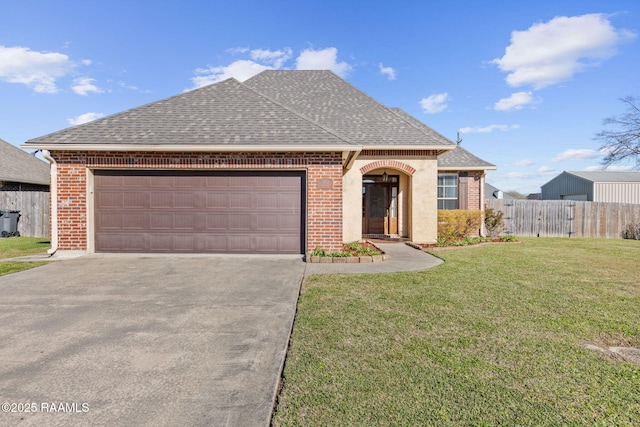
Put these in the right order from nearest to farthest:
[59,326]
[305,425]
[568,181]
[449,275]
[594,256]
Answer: [305,425]
[59,326]
[449,275]
[594,256]
[568,181]

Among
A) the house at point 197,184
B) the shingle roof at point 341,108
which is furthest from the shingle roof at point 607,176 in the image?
the house at point 197,184

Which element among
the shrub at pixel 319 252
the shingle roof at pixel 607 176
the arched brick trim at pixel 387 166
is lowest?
the shrub at pixel 319 252

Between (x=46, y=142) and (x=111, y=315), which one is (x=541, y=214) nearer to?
(x=111, y=315)

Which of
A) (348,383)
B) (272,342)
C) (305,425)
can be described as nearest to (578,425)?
(348,383)

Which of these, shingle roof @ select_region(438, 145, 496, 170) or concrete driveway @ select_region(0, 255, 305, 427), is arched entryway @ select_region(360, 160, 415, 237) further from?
concrete driveway @ select_region(0, 255, 305, 427)

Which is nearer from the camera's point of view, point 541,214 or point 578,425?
point 578,425

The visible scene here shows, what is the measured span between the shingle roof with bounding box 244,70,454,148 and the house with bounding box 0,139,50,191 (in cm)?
1503

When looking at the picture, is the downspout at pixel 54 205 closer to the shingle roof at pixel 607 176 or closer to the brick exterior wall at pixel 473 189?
the brick exterior wall at pixel 473 189

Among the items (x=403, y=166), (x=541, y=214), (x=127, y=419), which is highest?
(x=403, y=166)

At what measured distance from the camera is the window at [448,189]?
14.0 metres

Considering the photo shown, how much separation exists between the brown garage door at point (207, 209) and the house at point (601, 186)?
96.1 ft

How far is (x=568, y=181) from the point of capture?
31.3 meters

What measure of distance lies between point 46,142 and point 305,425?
979 cm

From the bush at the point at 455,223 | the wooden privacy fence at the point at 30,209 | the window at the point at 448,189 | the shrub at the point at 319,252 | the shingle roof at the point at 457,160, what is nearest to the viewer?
the shrub at the point at 319,252
